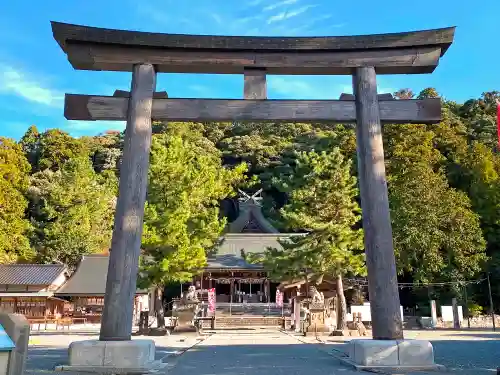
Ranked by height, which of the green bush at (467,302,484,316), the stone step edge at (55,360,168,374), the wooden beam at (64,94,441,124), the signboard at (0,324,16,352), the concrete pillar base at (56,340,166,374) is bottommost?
the stone step edge at (55,360,168,374)

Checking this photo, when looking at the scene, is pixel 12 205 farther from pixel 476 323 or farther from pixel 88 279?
pixel 476 323

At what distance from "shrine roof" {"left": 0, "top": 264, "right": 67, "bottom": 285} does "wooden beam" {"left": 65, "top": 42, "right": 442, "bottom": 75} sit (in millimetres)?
22455

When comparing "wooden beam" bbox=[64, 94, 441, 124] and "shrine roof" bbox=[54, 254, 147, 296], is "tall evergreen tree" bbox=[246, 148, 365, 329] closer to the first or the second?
"wooden beam" bbox=[64, 94, 441, 124]

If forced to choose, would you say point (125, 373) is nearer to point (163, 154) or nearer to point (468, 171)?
point (163, 154)

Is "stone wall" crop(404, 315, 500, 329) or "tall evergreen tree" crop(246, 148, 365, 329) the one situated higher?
"tall evergreen tree" crop(246, 148, 365, 329)

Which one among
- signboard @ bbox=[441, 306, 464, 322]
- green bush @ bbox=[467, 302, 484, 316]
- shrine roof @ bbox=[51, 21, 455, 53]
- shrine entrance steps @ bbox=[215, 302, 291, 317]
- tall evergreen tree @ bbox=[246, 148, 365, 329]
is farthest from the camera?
shrine entrance steps @ bbox=[215, 302, 291, 317]

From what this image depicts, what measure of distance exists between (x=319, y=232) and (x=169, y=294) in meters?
20.0

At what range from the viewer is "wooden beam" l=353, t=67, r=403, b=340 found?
7129mm

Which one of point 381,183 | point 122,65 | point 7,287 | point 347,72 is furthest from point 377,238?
point 7,287

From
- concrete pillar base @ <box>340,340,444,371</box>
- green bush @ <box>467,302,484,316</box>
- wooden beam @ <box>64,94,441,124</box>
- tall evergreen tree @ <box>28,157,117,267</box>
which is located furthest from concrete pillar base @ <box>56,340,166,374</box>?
tall evergreen tree @ <box>28,157,117,267</box>

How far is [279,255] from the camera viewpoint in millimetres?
20656

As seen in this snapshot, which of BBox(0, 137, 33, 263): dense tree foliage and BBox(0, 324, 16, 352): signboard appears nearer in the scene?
BBox(0, 324, 16, 352): signboard

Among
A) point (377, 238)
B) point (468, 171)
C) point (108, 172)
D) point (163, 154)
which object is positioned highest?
point (108, 172)

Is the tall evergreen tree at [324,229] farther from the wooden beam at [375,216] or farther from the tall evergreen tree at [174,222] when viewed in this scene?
the wooden beam at [375,216]
